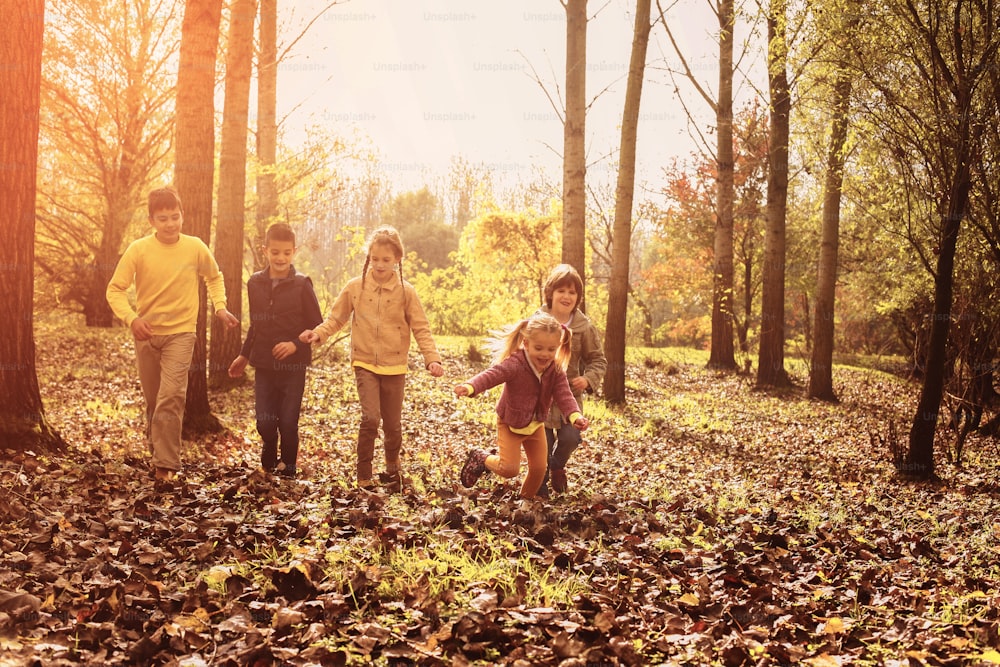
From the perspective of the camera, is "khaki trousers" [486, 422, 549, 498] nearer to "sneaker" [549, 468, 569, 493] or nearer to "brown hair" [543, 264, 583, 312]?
"sneaker" [549, 468, 569, 493]

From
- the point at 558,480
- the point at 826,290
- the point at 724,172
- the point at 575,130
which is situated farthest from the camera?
the point at 724,172

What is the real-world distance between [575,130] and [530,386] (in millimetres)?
8799

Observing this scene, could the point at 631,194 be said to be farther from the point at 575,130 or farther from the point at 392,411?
the point at 392,411

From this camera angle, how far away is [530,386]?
18.8 ft

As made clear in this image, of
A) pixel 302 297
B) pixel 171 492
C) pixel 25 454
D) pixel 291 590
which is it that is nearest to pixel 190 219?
pixel 302 297

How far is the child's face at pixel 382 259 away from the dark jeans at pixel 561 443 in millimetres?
1952

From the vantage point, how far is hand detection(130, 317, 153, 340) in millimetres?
Result: 5926

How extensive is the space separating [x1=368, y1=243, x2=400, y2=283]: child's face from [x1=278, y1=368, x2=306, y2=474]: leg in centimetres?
116

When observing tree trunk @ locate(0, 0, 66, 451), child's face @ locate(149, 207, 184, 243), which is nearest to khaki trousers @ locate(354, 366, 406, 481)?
child's face @ locate(149, 207, 184, 243)

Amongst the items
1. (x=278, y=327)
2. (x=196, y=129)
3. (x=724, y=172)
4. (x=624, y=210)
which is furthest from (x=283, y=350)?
(x=724, y=172)

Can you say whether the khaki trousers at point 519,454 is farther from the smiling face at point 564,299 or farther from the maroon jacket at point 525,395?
the smiling face at point 564,299

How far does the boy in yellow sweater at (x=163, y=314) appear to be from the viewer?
6.07 meters

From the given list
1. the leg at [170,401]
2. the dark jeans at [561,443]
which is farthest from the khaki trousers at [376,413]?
the leg at [170,401]

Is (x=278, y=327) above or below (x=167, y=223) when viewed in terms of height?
below
